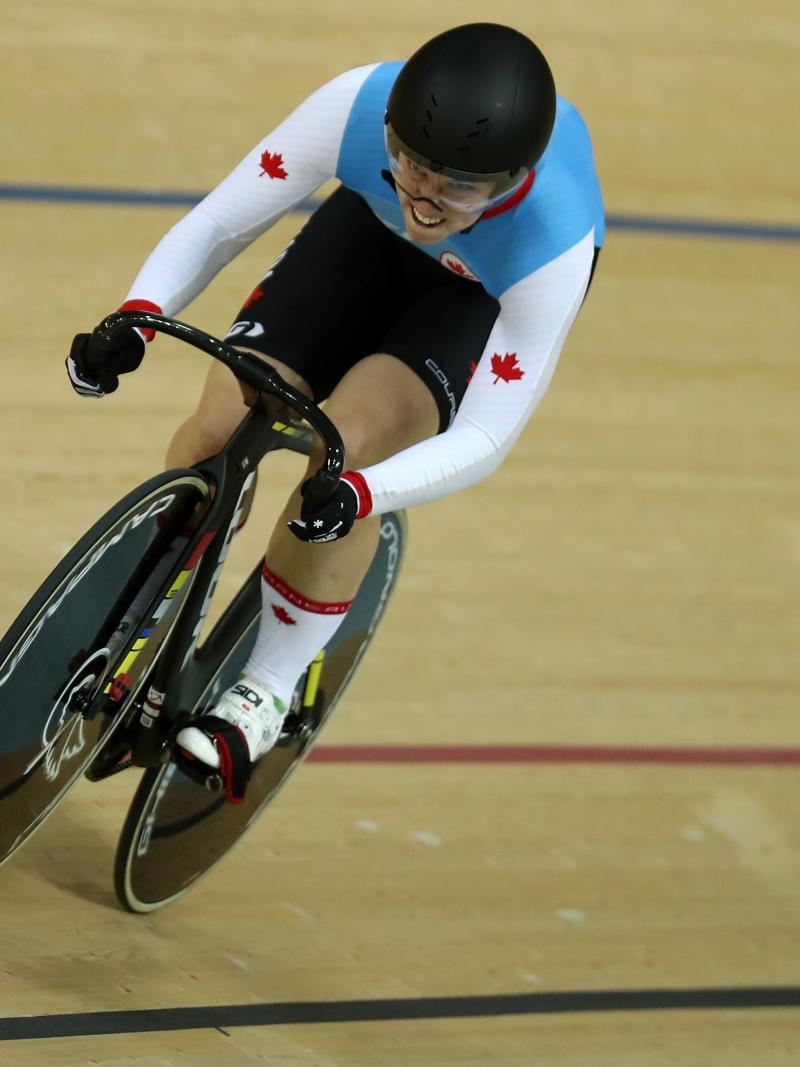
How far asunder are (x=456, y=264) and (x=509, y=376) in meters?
0.25

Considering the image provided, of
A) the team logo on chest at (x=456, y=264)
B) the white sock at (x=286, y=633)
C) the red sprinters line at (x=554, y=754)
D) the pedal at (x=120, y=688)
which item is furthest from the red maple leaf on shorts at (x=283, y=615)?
the red sprinters line at (x=554, y=754)

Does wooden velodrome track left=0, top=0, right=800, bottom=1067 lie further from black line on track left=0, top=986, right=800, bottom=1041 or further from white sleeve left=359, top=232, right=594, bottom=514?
white sleeve left=359, top=232, right=594, bottom=514

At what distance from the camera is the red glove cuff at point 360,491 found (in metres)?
2.00

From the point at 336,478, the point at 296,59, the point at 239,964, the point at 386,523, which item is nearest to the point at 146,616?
the point at 336,478

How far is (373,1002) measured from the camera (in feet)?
8.64

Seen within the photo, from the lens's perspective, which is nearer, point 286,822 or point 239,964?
point 239,964

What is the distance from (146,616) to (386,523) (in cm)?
62

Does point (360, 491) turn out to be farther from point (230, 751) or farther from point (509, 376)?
point (230, 751)

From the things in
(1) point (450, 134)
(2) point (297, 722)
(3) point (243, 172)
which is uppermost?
(1) point (450, 134)

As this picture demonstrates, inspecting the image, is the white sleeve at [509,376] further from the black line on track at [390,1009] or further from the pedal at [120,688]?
the black line on track at [390,1009]

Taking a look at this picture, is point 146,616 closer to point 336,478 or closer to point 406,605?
point 336,478

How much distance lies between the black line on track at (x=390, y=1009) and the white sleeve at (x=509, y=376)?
37.6 inches

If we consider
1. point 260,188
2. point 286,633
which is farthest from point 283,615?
point 260,188

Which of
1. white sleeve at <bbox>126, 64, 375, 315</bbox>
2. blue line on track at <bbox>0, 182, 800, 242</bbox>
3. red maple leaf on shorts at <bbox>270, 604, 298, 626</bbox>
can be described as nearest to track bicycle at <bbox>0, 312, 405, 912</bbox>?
red maple leaf on shorts at <bbox>270, 604, 298, 626</bbox>
